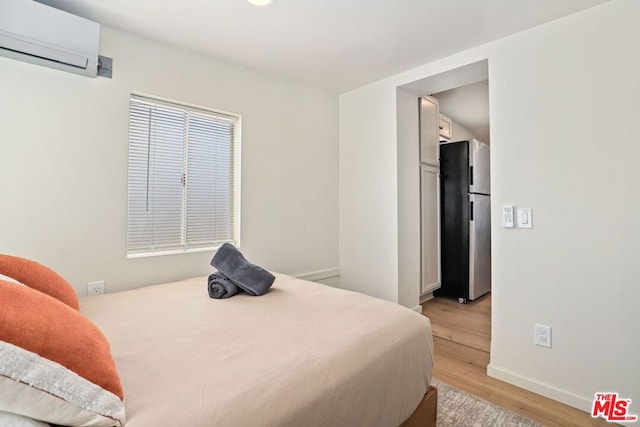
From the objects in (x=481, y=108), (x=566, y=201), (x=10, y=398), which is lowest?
(x=10, y=398)

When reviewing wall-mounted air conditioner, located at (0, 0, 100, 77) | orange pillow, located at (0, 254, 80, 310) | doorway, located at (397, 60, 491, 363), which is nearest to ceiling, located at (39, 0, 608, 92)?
wall-mounted air conditioner, located at (0, 0, 100, 77)

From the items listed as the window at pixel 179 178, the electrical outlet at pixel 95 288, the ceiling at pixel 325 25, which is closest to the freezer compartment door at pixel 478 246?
the ceiling at pixel 325 25

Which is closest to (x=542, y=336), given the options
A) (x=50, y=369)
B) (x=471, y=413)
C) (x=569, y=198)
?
(x=471, y=413)

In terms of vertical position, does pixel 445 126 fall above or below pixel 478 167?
above

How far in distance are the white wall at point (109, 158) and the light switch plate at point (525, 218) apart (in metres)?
1.86

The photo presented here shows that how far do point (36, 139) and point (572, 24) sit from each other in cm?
334

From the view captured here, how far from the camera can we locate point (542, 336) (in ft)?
6.68

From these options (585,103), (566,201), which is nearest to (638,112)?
(585,103)

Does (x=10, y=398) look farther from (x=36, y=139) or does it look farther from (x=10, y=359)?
(x=36, y=139)

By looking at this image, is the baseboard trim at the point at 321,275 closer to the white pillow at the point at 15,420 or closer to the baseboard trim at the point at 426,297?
the baseboard trim at the point at 426,297

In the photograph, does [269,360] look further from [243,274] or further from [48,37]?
[48,37]

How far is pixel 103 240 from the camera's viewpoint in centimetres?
204

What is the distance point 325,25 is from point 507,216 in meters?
1.83

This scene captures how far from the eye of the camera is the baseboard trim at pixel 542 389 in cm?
187
